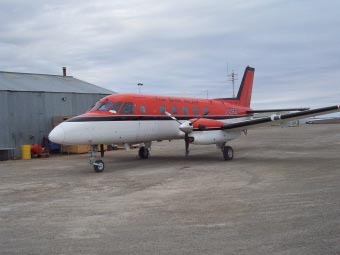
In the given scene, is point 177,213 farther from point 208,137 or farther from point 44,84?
point 44,84

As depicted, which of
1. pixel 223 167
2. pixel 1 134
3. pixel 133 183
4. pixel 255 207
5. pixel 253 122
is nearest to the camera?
pixel 255 207

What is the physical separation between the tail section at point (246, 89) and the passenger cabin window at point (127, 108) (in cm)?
877

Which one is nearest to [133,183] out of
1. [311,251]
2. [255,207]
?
[255,207]

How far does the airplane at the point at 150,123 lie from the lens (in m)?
14.1

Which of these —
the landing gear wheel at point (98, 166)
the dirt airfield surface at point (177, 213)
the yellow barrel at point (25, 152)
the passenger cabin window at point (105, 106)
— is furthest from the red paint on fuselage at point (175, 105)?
the yellow barrel at point (25, 152)

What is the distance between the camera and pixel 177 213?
7.39 metres

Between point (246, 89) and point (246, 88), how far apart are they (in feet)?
0.20

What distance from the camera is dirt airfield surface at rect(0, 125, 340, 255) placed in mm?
5473

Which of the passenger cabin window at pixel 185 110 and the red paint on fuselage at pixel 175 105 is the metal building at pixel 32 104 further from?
the passenger cabin window at pixel 185 110

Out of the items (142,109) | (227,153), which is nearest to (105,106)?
(142,109)

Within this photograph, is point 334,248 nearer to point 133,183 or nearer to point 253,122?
point 133,183

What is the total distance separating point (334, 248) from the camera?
5.08 m

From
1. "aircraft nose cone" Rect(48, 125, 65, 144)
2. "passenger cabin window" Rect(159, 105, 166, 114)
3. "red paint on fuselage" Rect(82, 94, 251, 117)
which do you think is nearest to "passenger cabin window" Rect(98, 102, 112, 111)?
"red paint on fuselage" Rect(82, 94, 251, 117)

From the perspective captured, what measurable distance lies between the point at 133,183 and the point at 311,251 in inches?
279
